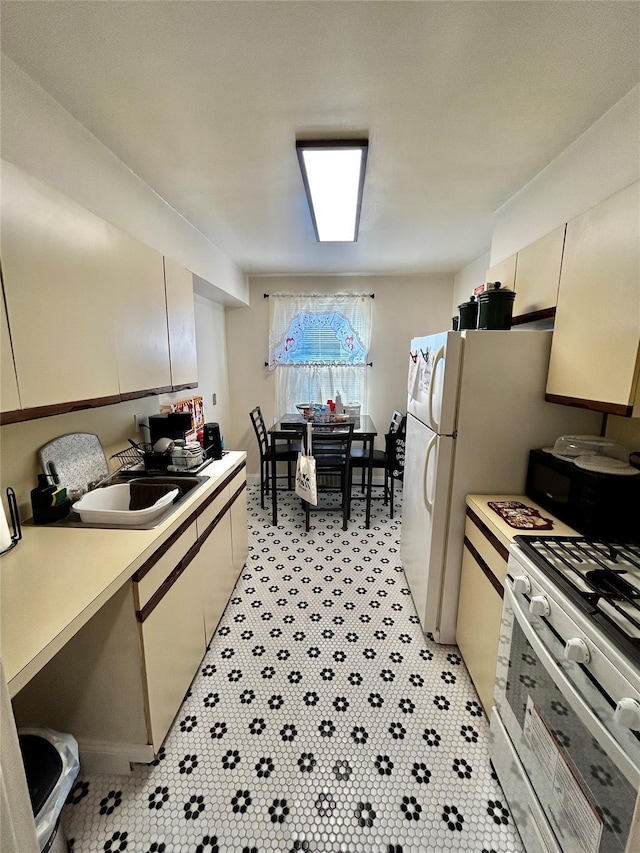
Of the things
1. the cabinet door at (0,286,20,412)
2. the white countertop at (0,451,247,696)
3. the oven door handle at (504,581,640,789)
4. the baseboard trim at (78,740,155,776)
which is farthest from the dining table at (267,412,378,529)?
the cabinet door at (0,286,20,412)

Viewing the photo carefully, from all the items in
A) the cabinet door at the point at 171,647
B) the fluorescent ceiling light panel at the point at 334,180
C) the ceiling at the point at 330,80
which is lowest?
the cabinet door at the point at 171,647

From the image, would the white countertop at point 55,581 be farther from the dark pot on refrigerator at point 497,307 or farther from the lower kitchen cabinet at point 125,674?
the dark pot on refrigerator at point 497,307

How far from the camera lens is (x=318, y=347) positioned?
12.6 ft

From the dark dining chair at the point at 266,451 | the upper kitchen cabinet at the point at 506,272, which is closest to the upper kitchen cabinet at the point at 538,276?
the upper kitchen cabinet at the point at 506,272

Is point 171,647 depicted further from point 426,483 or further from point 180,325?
point 180,325

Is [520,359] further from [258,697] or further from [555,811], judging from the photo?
[258,697]

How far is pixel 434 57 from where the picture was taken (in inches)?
41.1

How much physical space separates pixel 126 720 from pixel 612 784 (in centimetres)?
142

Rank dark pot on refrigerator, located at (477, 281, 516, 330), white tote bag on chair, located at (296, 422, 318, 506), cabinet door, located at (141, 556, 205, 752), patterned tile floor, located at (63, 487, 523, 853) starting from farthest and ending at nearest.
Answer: white tote bag on chair, located at (296, 422, 318, 506)
dark pot on refrigerator, located at (477, 281, 516, 330)
cabinet door, located at (141, 556, 205, 752)
patterned tile floor, located at (63, 487, 523, 853)

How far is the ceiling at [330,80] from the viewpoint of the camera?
3.03 feet

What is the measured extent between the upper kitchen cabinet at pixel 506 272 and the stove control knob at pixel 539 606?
1.54 m

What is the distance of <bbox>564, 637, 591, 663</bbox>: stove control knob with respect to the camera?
2.54ft

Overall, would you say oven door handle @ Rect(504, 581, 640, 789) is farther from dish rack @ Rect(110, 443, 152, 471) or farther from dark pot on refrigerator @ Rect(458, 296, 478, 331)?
dish rack @ Rect(110, 443, 152, 471)

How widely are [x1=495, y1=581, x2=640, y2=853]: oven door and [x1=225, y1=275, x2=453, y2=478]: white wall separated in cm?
299
